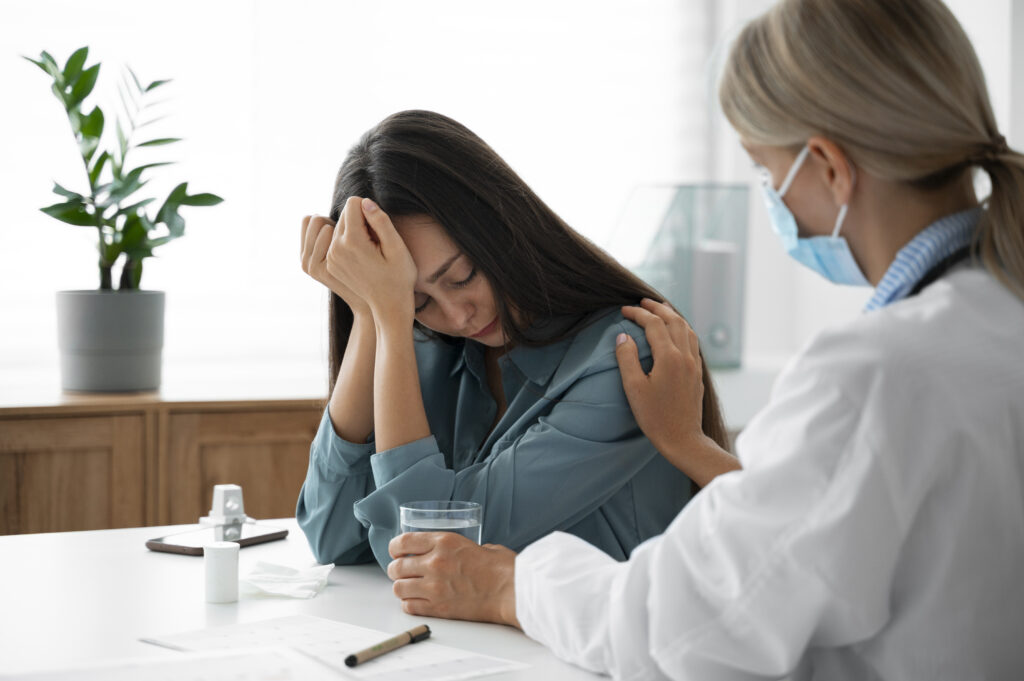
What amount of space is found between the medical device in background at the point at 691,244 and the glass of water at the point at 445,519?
177cm

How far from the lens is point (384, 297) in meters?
1.38

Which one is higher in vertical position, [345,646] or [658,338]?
[658,338]

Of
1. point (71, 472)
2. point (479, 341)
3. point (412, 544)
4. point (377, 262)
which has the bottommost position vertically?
point (71, 472)

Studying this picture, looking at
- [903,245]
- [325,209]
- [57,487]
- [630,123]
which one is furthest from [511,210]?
[630,123]

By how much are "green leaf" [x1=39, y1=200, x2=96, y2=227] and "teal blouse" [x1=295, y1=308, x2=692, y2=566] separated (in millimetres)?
1246

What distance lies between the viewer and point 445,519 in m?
1.20

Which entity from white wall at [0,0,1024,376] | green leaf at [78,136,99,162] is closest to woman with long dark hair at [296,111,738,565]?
green leaf at [78,136,99,162]

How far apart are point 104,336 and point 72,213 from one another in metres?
0.29

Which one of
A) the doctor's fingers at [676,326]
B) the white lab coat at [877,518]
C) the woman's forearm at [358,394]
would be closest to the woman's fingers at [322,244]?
the woman's forearm at [358,394]

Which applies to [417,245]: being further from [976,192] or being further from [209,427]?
[209,427]

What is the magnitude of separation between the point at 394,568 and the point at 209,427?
1431mm

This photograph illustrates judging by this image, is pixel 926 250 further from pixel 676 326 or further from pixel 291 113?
pixel 291 113

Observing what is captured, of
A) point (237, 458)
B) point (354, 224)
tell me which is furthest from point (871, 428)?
point (237, 458)

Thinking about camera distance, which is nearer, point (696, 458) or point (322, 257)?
point (696, 458)
